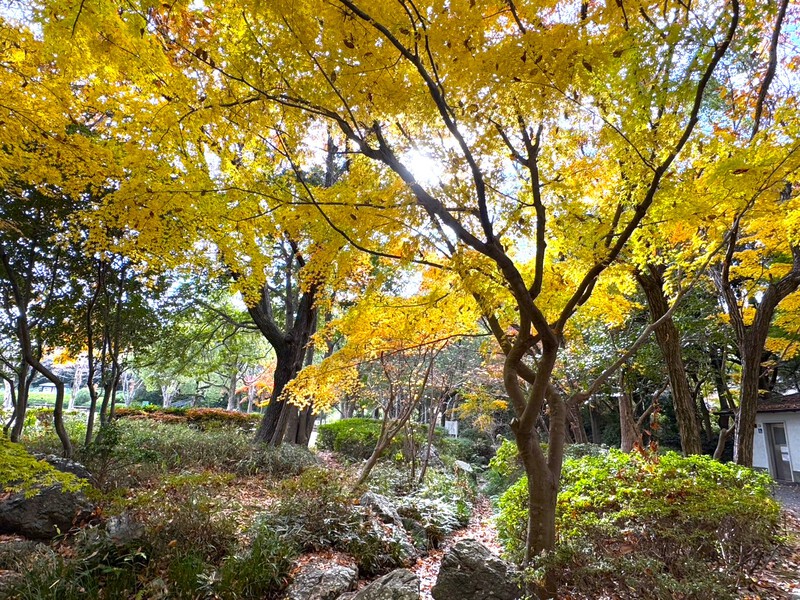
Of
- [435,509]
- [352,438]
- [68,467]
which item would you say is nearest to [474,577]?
[435,509]

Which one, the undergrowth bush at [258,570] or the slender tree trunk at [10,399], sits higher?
the slender tree trunk at [10,399]

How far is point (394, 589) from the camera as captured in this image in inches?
127

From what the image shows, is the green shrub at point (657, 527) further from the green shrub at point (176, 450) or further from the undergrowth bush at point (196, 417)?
the undergrowth bush at point (196, 417)

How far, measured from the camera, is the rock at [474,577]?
3.33 metres

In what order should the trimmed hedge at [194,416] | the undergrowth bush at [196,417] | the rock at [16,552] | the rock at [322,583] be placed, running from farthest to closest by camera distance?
the trimmed hedge at [194,416] → the undergrowth bush at [196,417] → the rock at [322,583] → the rock at [16,552]

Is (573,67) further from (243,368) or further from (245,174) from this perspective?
(243,368)

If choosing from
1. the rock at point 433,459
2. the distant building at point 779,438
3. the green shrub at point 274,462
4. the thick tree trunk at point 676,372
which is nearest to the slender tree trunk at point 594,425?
the distant building at point 779,438

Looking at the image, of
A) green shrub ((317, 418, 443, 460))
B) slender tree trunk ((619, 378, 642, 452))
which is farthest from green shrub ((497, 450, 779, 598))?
green shrub ((317, 418, 443, 460))

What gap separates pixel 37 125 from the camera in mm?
4230

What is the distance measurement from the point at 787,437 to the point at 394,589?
13.9 m

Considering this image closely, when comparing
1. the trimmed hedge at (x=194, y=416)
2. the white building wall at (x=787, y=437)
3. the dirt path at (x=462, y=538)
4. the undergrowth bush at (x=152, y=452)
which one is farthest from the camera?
the trimmed hedge at (x=194, y=416)

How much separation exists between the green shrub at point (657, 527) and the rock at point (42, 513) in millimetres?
4399

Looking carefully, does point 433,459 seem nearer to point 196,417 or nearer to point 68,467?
point 68,467

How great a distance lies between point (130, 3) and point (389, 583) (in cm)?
426
